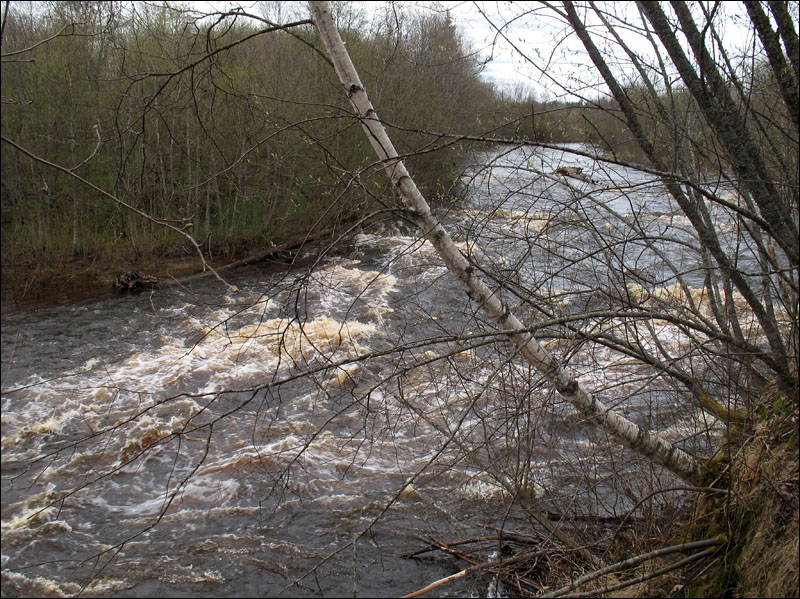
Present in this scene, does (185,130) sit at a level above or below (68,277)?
above

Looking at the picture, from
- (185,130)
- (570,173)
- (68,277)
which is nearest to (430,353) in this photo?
(570,173)

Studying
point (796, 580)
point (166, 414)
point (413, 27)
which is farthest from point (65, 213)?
point (796, 580)

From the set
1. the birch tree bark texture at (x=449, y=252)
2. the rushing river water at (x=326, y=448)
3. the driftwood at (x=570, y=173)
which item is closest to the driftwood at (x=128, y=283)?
the rushing river water at (x=326, y=448)

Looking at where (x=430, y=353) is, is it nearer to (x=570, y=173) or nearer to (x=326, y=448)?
(x=326, y=448)

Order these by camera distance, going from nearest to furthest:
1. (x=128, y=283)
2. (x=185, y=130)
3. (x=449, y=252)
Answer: (x=449, y=252) → (x=128, y=283) → (x=185, y=130)

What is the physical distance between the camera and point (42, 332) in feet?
31.6

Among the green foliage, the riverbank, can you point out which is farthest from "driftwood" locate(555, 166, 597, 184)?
the riverbank

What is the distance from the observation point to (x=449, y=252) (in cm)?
352

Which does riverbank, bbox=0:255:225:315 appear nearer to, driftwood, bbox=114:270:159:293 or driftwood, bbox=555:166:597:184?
driftwood, bbox=114:270:159:293

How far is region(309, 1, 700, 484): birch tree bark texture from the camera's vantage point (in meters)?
3.32

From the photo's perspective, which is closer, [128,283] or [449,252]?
[449,252]

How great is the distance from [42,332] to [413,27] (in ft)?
24.3

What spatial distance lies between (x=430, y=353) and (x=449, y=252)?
3.90 meters

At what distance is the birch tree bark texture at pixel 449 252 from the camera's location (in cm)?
332
